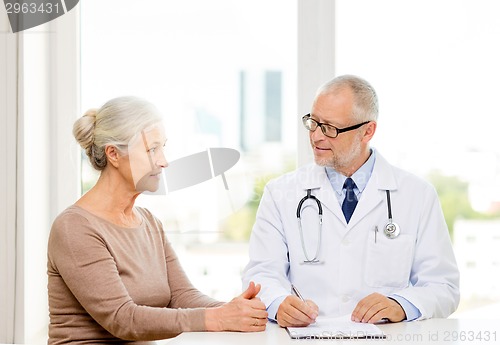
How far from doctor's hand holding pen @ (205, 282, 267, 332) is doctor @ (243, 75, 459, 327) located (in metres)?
0.21

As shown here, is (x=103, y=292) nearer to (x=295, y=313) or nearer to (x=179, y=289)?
(x=179, y=289)

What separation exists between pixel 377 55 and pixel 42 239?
157 centimetres

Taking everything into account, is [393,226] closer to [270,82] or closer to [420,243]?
[420,243]

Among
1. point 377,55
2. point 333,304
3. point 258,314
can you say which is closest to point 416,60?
point 377,55

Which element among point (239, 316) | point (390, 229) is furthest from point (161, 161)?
point (390, 229)

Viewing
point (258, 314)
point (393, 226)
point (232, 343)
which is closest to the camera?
point (232, 343)

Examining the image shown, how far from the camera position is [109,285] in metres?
2.01

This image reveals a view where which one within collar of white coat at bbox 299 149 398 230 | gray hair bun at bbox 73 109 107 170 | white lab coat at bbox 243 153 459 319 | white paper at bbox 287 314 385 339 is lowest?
white paper at bbox 287 314 385 339

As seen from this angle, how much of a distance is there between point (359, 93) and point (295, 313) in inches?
31.8

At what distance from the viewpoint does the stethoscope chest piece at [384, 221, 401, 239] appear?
2.25m

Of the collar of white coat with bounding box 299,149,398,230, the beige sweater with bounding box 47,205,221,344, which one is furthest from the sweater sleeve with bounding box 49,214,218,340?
the collar of white coat with bounding box 299,149,398,230

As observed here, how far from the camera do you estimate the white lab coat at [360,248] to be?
7.38 ft

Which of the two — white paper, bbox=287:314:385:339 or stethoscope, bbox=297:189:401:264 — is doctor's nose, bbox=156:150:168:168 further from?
white paper, bbox=287:314:385:339

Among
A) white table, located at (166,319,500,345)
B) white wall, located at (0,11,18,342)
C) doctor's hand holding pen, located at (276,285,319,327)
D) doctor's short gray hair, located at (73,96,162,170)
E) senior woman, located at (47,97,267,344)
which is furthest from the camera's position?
white wall, located at (0,11,18,342)
